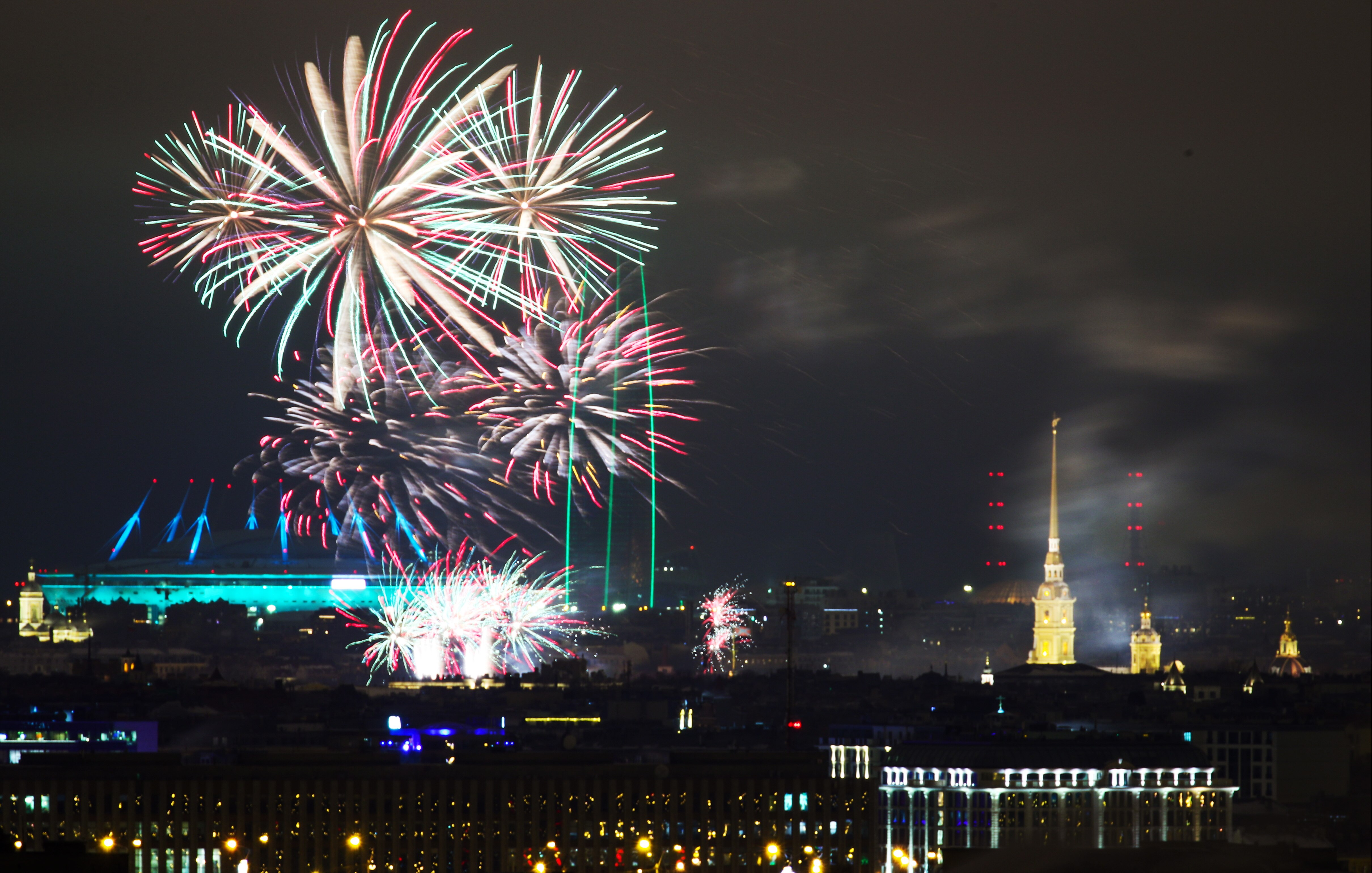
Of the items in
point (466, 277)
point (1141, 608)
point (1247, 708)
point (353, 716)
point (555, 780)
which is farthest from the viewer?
point (1141, 608)

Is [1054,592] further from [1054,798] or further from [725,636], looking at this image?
[1054,798]

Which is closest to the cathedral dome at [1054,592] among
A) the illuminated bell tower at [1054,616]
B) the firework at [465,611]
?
the illuminated bell tower at [1054,616]

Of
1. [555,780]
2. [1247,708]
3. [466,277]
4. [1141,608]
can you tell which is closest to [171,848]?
[555,780]

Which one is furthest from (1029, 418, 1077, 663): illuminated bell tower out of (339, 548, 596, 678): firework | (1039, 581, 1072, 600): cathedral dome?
(339, 548, 596, 678): firework

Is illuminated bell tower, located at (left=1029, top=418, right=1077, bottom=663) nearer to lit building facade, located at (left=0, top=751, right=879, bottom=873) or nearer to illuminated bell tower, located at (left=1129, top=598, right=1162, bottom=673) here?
illuminated bell tower, located at (left=1129, top=598, right=1162, bottom=673)

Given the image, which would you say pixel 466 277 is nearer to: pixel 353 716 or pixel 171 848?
pixel 171 848
